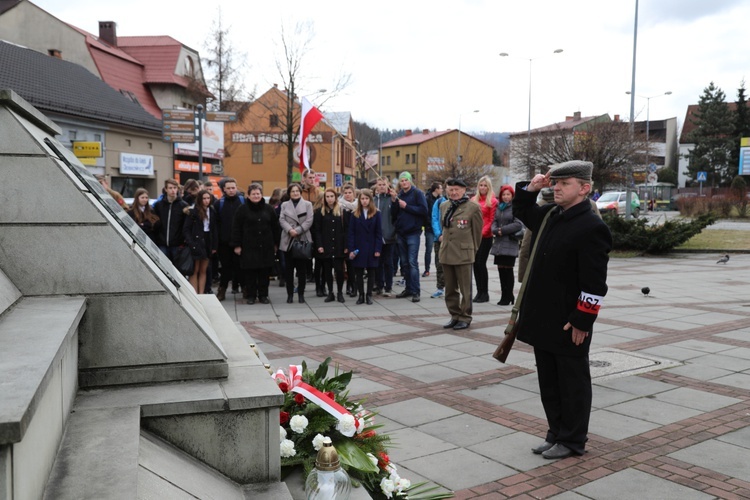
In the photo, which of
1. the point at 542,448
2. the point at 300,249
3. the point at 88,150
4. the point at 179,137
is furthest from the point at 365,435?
the point at 179,137

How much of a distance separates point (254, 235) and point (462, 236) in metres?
3.90

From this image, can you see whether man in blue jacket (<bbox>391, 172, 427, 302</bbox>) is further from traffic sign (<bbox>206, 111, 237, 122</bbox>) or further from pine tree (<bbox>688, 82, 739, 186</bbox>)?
pine tree (<bbox>688, 82, 739, 186</bbox>)

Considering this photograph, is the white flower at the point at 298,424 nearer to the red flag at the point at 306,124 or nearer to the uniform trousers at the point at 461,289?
the uniform trousers at the point at 461,289

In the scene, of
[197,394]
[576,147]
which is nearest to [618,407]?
[197,394]

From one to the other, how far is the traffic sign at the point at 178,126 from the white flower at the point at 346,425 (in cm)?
2490

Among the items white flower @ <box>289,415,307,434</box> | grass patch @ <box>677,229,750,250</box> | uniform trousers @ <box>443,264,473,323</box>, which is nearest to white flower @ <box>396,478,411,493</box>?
white flower @ <box>289,415,307,434</box>

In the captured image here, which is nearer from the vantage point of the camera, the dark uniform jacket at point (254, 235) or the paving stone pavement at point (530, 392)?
the paving stone pavement at point (530, 392)

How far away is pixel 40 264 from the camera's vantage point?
10.5ft

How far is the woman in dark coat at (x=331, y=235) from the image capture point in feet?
37.3

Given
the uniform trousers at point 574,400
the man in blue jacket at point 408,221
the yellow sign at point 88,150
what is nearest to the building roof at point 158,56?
the yellow sign at point 88,150

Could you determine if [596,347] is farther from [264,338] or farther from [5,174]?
[5,174]

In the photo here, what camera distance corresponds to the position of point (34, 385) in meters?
2.02

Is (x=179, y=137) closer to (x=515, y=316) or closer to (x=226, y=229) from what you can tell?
(x=226, y=229)

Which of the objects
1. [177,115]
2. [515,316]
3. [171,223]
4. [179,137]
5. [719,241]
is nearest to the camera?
[515,316]
